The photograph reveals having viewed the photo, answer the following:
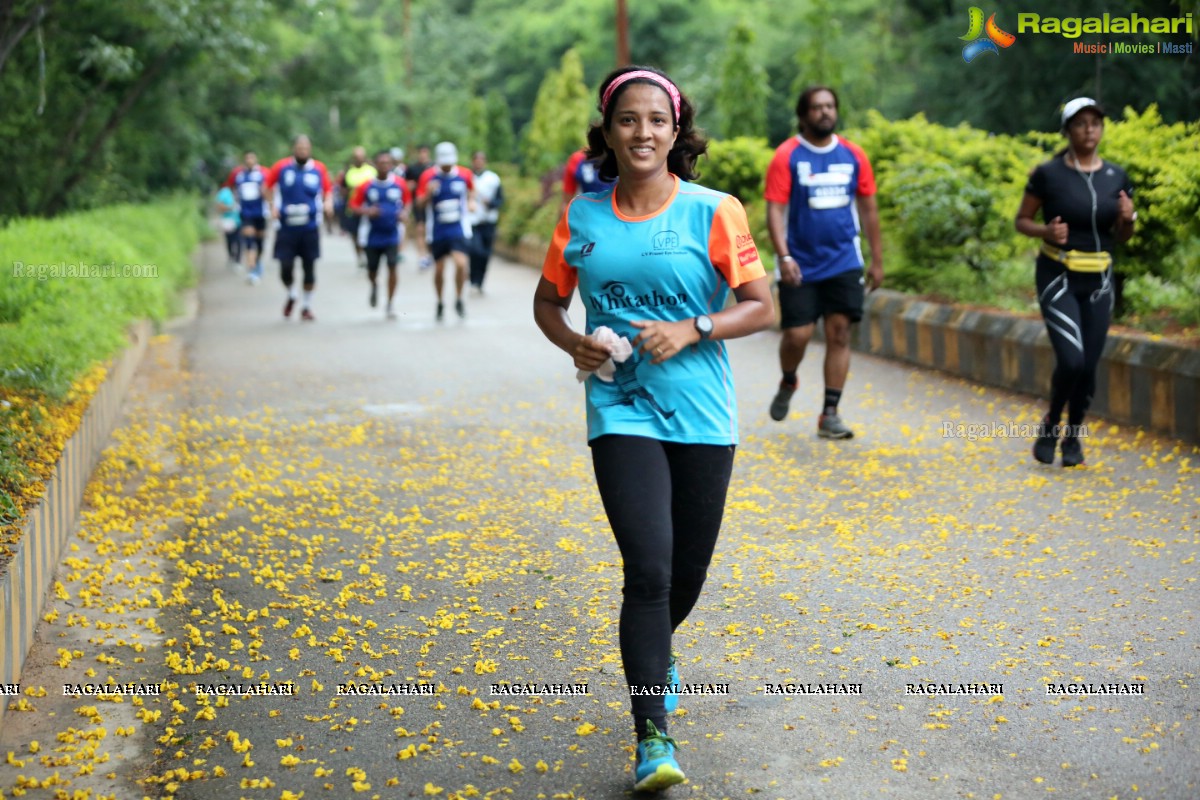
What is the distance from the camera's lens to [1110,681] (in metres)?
4.93

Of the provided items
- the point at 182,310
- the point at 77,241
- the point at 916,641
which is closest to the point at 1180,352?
the point at 916,641

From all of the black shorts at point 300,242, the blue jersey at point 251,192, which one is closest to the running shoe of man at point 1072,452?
the black shorts at point 300,242

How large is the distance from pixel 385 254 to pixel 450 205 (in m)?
1.20

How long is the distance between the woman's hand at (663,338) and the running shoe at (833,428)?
520 centimetres

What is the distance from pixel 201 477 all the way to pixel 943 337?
6.05 metres

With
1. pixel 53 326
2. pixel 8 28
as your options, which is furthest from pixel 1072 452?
pixel 8 28

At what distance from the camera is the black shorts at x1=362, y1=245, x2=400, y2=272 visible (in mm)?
17173

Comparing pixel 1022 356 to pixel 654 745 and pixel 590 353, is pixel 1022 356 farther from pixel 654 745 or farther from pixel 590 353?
pixel 654 745

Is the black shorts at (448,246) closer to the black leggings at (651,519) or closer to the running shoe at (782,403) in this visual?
the running shoe at (782,403)

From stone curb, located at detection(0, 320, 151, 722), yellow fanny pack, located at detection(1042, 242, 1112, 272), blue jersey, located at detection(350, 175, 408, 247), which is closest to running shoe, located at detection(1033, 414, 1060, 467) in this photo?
yellow fanny pack, located at detection(1042, 242, 1112, 272)

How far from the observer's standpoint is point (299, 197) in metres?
16.7

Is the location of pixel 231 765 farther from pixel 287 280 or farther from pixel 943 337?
pixel 287 280

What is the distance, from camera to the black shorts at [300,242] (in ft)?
54.9

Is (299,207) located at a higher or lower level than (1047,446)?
higher
